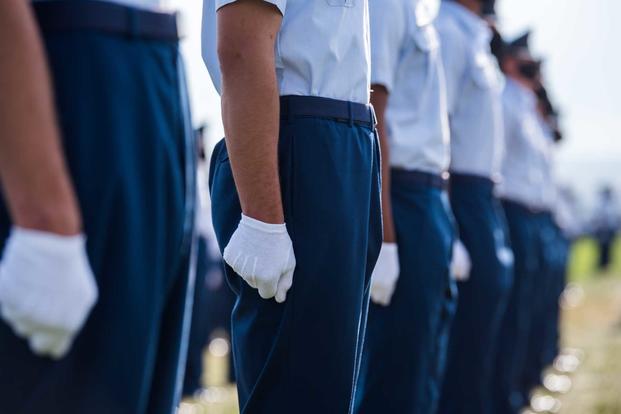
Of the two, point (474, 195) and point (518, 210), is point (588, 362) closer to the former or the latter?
point (518, 210)

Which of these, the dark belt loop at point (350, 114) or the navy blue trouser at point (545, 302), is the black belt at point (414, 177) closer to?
the dark belt loop at point (350, 114)

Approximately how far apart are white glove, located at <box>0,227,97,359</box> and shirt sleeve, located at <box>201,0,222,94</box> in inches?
45.8

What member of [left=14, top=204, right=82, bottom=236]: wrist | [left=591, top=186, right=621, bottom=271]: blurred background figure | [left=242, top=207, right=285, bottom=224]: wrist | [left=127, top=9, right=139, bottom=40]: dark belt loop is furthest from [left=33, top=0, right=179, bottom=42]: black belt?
[left=591, top=186, right=621, bottom=271]: blurred background figure

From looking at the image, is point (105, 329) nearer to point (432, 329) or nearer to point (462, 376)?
point (432, 329)

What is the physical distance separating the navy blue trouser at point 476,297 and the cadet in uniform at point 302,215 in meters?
2.61

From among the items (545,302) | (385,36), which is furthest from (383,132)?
(545,302)

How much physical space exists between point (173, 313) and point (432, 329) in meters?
1.94

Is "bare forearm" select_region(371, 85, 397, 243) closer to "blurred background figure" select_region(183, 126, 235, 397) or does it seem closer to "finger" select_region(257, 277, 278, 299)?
"finger" select_region(257, 277, 278, 299)

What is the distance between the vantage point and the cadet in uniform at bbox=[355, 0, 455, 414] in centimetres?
378

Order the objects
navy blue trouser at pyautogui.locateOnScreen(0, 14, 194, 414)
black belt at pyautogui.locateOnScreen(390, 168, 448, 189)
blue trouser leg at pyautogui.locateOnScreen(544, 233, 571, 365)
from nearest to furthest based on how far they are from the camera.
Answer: navy blue trouser at pyautogui.locateOnScreen(0, 14, 194, 414), black belt at pyautogui.locateOnScreen(390, 168, 448, 189), blue trouser leg at pyautogui.locateOnScreen(544, 233, 571, 365)

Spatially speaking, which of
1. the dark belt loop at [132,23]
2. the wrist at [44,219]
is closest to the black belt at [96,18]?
the dark belt loop at [132,23]

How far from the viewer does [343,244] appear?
2.65 metres

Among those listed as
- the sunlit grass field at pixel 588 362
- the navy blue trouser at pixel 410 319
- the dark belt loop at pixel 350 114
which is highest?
the dark belt loop at pixel 350 114

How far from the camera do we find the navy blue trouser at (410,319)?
381 cm
